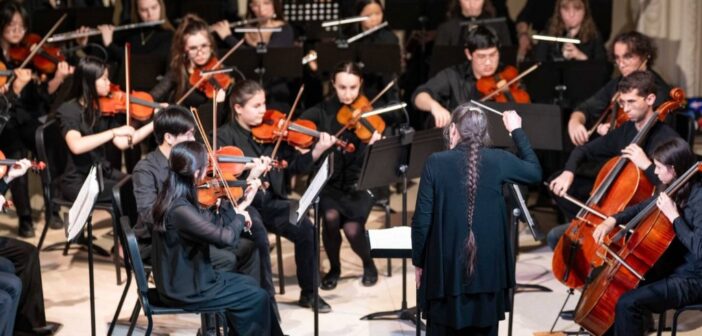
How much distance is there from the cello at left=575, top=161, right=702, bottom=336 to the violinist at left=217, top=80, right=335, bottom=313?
1.36 m

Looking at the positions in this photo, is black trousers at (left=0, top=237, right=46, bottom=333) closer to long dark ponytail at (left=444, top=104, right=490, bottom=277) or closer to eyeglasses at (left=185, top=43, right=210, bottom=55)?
eyeglasses at (left=185, top=43, right=210, bottom=55)

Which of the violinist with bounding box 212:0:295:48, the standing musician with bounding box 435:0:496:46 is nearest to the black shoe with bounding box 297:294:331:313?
the violinist with bounding box 212:0:295:48

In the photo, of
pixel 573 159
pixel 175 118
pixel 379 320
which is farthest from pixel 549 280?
pixel 175 118

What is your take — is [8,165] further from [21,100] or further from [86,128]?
[21,100]

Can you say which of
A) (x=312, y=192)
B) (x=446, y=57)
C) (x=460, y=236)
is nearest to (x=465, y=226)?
(x=460, y=236)

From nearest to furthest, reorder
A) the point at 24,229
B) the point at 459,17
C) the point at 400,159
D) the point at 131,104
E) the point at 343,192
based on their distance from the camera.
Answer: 1. the point at 400,159
2. the point at 343,192
3. the point at 131,104
4. the point at 24,229
5. the point at 459,17

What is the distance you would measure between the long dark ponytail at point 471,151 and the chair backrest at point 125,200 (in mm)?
1528

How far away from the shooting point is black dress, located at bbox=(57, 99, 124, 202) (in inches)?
226

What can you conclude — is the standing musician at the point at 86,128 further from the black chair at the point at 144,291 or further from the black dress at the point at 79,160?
the black chair at the point at 144,291

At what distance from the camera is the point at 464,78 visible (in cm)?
Answer: 613

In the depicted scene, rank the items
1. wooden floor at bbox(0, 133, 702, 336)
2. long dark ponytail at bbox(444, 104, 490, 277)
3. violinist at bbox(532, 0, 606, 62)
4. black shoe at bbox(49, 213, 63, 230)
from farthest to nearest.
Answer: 1. violinist at bbox(532, 0, 606, 62)
2. black shoe at bbox(49, 213, 63, 230)
3. wooden floor at bbox(0, 133, 702, 336)
4. long dark ponytail at bbox(444, 104, 490, 277)

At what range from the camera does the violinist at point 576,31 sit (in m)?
6.84

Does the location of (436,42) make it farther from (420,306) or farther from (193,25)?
(420,306)

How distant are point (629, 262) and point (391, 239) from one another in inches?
39.1
